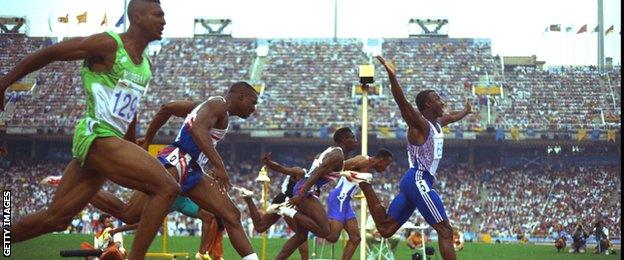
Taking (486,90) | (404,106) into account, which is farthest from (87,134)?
(486,90)

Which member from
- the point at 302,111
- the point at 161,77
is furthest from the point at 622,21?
the point at 161,77

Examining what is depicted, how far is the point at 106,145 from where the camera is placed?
7816 mm

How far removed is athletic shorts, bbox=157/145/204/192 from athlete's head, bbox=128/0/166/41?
79.2 inches

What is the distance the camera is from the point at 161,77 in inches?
2058

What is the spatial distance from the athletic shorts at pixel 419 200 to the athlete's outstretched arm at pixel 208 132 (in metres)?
2.73

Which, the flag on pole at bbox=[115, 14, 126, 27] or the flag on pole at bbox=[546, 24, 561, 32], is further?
the flag on pole at bbox=[546, 24, 561, 32]

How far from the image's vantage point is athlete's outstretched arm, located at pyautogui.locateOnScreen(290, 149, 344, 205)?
1237 cm

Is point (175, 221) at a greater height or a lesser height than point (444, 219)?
lesser

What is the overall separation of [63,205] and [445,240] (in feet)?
16.4

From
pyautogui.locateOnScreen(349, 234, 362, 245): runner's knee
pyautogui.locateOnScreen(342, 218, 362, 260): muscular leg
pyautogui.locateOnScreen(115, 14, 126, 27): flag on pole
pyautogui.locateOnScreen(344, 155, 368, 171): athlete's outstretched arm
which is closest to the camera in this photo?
pyautogui.locateOnScreen(344, 155, 368, 171): athlete's outstretched arm

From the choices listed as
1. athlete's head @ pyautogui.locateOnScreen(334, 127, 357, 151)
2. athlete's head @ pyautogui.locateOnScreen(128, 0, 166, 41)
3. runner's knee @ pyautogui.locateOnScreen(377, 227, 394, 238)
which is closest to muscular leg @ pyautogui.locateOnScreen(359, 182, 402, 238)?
runner's knee @ pyautogui.locateOnScreen(377, 227, 394, 238)

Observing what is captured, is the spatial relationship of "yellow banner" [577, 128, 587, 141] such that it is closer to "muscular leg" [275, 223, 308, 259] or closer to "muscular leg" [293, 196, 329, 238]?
"muscular leg" [275, 223, 308, 259]

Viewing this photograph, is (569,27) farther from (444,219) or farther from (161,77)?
(444,219)

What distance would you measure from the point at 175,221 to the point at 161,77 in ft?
34.5
